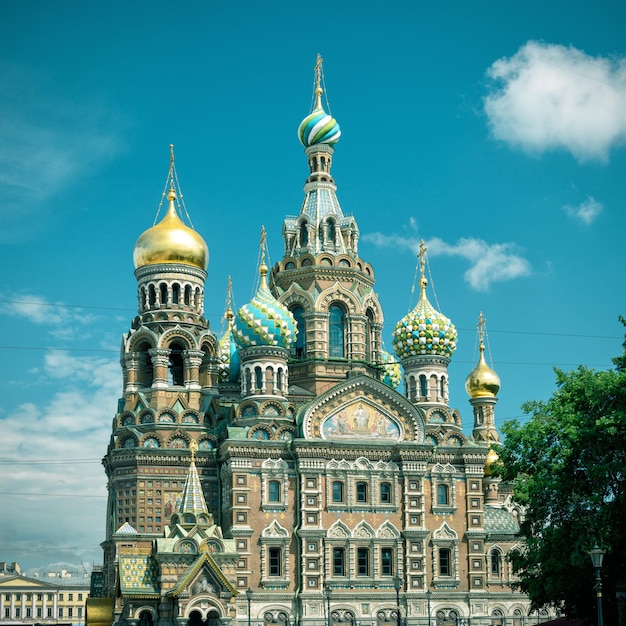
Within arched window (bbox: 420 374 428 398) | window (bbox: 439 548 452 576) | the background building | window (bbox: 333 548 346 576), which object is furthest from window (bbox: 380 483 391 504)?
the background building

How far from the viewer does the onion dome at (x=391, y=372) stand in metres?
53.7

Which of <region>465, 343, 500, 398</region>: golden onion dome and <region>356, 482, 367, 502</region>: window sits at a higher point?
<region>465, 343, 500, 398</region>: golden onion dome

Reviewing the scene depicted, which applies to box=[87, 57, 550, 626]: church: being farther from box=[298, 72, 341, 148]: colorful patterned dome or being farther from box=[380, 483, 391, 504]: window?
box=[298, 72, 341, 148]: colorful patterned dome

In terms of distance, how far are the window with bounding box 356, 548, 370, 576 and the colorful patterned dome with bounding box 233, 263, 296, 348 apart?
898cm

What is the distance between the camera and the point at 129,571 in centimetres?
4100

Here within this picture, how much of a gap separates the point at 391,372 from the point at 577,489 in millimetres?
20723

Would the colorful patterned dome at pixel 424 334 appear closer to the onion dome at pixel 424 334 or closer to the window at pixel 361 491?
the onion dome at pixel 424 334

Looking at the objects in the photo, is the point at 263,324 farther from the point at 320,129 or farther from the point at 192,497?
the point at 320,129

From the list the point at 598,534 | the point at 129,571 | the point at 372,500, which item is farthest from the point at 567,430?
the point at 129,571

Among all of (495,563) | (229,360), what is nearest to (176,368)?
(229,360)

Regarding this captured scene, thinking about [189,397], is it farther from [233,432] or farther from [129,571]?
[129,571]

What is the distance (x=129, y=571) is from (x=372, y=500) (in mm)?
10491

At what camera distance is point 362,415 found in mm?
47062

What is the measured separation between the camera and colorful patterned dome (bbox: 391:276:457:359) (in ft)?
165
